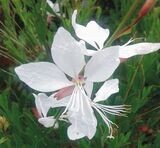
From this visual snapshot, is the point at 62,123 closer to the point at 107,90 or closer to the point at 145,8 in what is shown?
the point at 107,90

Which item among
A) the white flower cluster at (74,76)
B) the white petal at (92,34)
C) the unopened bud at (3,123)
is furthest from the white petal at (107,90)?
the unopened bud at (3,123)

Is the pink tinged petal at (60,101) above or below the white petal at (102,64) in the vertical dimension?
below

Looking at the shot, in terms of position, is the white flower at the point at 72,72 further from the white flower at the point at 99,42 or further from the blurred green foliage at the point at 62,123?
the blurred green foliage at the point at 62,123

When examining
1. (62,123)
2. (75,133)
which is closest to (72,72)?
(75,133)

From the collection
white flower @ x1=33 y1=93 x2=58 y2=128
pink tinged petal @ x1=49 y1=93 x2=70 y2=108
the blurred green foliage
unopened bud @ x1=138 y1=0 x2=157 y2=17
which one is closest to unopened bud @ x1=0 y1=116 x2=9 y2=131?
the blurred green foliage

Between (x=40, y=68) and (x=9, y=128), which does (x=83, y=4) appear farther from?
(x=40, y=68)

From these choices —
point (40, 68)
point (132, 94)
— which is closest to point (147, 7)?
point (40, 68)

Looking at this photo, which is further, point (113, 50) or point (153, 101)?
point (153, 101)
